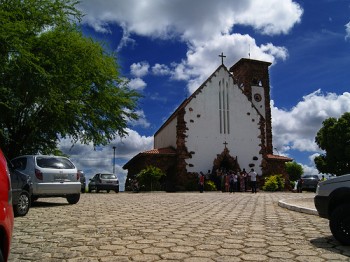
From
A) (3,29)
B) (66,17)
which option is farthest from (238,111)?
(3,29)

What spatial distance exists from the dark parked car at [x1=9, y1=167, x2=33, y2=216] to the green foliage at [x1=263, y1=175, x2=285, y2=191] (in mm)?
23597

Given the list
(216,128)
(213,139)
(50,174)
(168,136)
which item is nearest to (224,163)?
(213,139)

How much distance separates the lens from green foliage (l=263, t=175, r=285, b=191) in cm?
2954

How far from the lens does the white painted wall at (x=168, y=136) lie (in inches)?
1278

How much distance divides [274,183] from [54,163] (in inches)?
872

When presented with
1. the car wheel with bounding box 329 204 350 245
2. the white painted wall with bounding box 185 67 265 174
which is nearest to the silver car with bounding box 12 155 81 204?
the car wheel with bounding box 329 204 350 245

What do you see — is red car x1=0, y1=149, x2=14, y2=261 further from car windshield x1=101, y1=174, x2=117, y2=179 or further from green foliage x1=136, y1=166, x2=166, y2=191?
green foliage x1=136, y1=166, x2=166, y2=191

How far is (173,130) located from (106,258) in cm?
2832

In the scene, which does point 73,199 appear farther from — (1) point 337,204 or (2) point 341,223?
(2) point 341,223

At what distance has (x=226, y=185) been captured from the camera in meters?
26.9

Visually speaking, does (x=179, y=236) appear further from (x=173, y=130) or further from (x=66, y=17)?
(x=173, y=130)

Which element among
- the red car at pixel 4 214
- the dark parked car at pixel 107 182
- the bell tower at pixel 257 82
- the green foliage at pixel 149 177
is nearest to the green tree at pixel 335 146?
the bell tower at pixel 257 82

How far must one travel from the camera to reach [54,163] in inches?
462

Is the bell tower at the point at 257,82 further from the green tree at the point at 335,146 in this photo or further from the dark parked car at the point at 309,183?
the dark parked car at the point at 309,183
